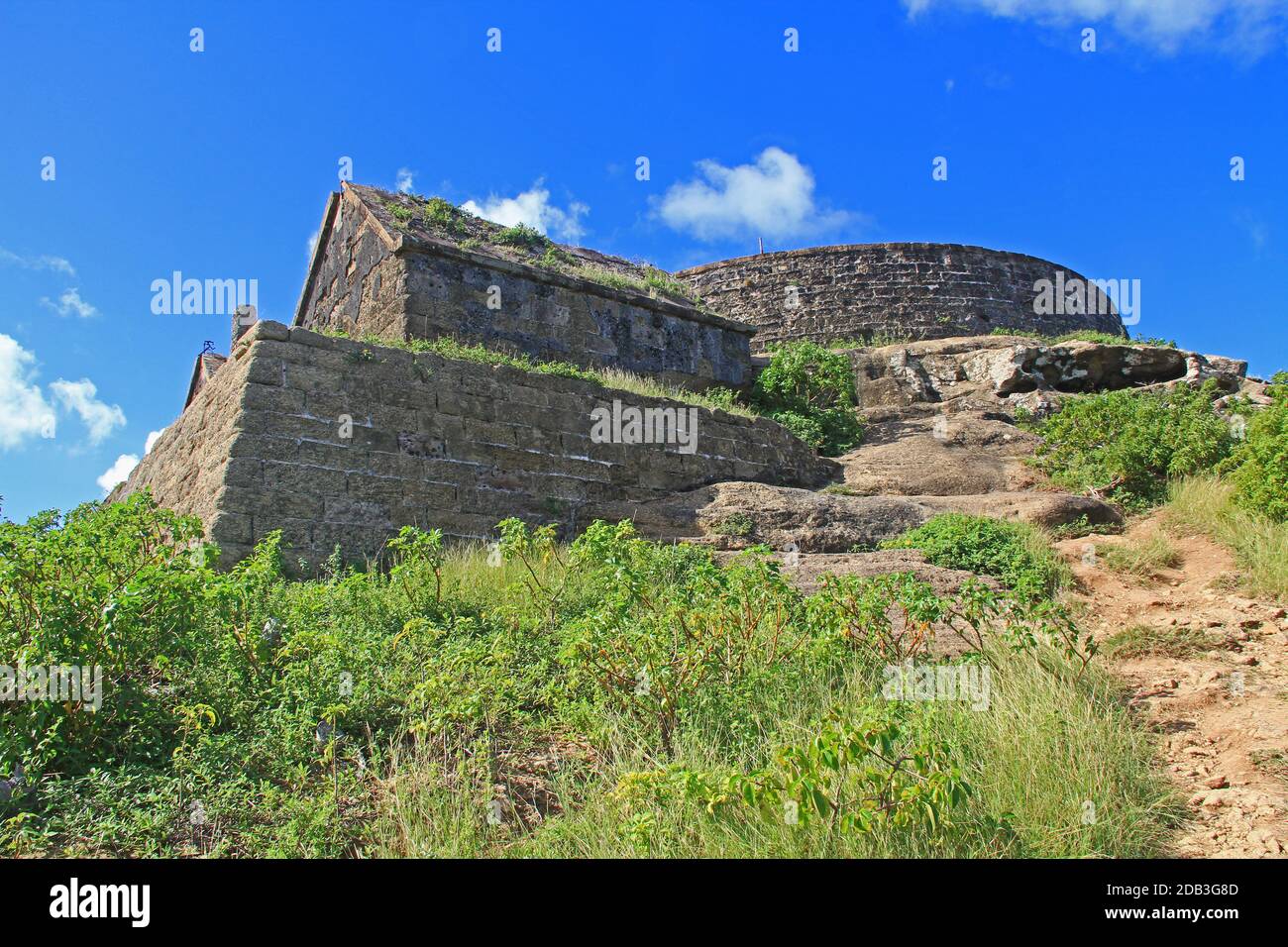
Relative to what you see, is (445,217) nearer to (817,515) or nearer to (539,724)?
(817,515)

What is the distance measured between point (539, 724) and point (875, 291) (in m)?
16.7

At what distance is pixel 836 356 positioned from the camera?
48.5 ft

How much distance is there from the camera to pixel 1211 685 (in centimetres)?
523

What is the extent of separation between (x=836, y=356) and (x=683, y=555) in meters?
8.33

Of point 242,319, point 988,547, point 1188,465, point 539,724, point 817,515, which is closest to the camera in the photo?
point 539,724

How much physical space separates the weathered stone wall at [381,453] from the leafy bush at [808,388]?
11.1 feet

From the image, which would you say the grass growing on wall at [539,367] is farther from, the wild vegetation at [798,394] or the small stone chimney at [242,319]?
the small stone chimney at [242,319]

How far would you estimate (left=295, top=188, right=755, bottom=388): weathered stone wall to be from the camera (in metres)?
12.4

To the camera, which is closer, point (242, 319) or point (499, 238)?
point (499, 238)

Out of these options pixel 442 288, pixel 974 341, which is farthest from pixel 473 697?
pixel 974 341

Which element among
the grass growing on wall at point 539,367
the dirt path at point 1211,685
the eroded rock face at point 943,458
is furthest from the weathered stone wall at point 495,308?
the dirt path at point 1211,685

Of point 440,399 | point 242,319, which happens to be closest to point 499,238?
point 242,319

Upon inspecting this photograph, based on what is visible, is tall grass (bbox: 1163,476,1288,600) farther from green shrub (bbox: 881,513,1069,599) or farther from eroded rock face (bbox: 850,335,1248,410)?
eroded rock face (bbox: 850,335,1248,410)
